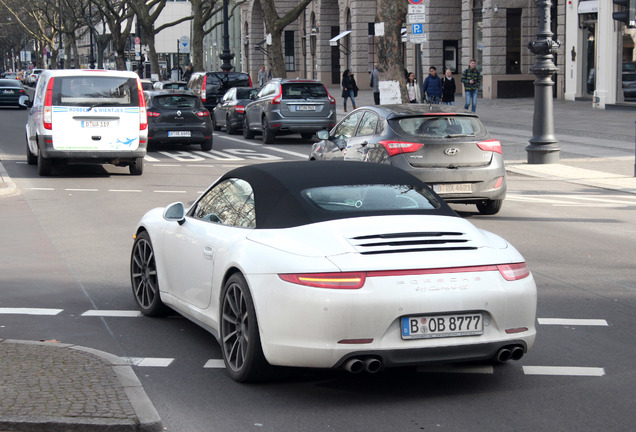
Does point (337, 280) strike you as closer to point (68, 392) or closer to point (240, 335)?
point (240, 335)

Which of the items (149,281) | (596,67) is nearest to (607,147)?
(596,67)

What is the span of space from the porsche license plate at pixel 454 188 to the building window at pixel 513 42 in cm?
3238

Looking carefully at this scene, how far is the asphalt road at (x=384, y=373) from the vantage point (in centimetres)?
531

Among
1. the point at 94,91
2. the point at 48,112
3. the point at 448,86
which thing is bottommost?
the point at 48,112

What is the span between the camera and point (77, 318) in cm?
776

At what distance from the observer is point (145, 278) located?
7.86 meters

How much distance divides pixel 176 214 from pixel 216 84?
29451 mm

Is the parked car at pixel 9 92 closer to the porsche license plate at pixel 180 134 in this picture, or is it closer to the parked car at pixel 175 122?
the parked car at pixel 175 122

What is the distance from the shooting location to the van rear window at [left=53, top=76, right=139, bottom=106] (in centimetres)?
1831

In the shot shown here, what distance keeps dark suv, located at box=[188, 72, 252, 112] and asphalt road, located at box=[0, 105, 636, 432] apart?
2176 cm

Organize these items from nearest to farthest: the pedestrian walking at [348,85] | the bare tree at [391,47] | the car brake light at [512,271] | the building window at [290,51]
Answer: the car brake light at [512,271] < the bare tree at [391,47] < the pedestrian walking at [348,85] < the building window at [290,51]

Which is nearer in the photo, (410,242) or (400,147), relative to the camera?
(410,242)

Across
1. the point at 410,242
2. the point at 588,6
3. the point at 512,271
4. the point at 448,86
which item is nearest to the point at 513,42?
the point at 588,6

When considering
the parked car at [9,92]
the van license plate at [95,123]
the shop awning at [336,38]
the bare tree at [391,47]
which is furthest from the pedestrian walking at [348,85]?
the shop awning at [336,38]
